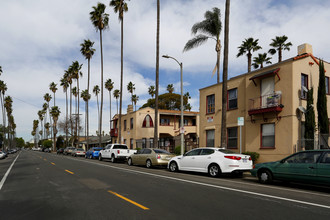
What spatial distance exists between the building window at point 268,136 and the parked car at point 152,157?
6.08 metres

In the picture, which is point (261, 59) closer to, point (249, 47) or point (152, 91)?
point (249, 47)

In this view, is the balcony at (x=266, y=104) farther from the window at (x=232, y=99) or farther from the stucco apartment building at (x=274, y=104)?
the window at (x=232, y=99)

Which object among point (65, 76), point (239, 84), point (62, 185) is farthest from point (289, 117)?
point (65, 76)

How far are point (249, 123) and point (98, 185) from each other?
12648 millimetres

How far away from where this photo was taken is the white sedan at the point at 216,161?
43.6ft

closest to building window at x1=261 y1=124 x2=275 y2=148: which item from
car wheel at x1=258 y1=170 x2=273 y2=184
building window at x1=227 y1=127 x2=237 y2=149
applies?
building window at x1=227 y1=127 x2=237 y2=149

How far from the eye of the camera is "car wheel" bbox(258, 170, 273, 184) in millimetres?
11359

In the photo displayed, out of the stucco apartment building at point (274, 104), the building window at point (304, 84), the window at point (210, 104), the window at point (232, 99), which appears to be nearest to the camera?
the stucco apartment building at point (274, 104)

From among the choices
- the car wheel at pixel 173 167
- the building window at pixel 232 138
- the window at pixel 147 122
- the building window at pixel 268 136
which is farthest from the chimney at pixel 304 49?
the window at pixel 147 122

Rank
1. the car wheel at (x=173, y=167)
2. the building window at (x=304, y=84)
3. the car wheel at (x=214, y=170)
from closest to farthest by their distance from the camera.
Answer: the car wheel at (x=214, y=170)
the car wheel at (x=173, y=167)
the building window at (x=304, y=84)

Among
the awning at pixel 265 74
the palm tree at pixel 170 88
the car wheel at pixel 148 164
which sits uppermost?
the palm tree at pixel 170 88

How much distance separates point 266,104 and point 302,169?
358 inches

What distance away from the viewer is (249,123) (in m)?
19.8

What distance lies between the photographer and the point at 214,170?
45.2 feet
